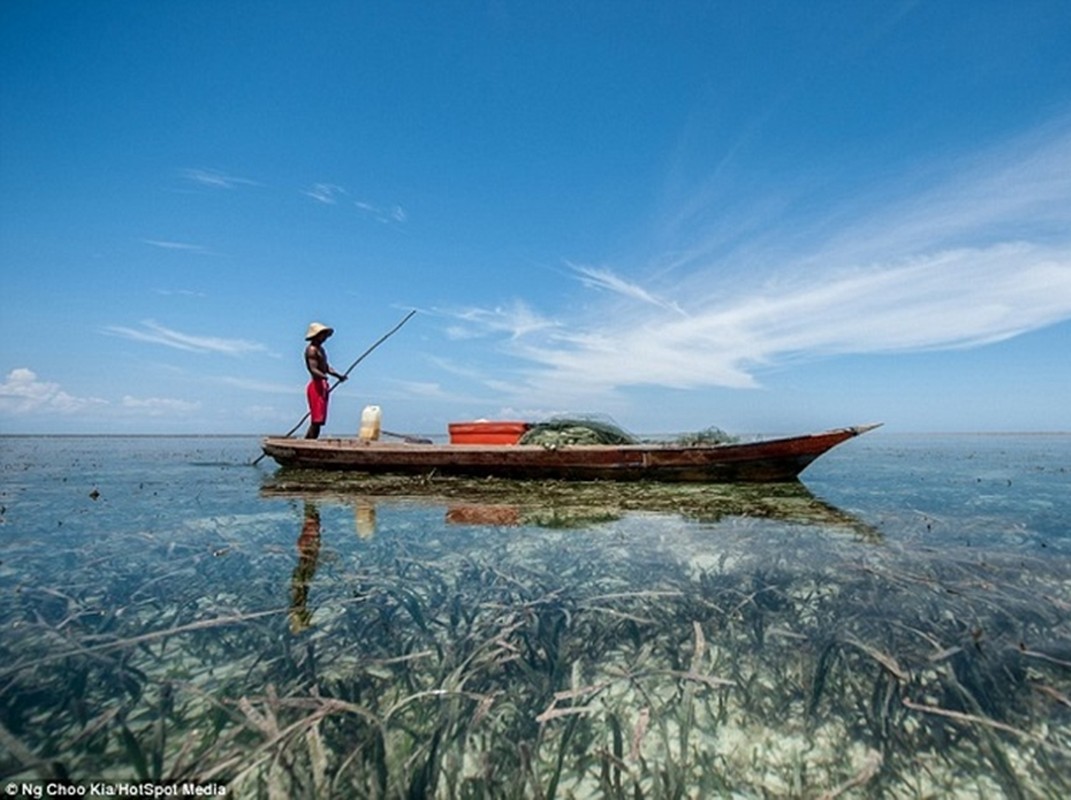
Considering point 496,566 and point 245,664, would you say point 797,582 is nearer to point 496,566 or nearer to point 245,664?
point 496,566

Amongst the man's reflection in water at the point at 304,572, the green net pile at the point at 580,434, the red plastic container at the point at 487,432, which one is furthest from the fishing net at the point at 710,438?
the man's reflection in water at the point at 304,572

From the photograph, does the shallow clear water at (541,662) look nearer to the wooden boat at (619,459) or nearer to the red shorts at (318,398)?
the wooden boat at (619,459)

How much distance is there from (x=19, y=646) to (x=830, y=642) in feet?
19.9

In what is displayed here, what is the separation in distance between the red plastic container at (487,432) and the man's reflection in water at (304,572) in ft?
21.1

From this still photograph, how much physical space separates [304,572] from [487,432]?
31.8ft

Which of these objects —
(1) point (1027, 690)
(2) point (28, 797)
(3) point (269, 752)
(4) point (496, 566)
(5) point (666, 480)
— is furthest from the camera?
(5) point (666, 480)

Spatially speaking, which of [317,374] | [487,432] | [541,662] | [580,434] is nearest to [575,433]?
[580,434]

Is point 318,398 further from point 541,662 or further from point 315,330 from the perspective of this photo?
point 541,662

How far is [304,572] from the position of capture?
230 inches

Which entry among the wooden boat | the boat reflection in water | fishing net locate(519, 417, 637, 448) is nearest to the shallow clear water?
the boat reflection in water

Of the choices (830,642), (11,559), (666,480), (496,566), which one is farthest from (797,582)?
(11,559)

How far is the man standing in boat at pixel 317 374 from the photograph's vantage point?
16.2 metres

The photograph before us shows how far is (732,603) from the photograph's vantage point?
4.82 metres

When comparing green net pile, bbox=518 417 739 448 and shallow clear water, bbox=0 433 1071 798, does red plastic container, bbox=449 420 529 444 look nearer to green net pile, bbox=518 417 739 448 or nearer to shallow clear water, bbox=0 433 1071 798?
green net pile, bbox=518 417 739 448
